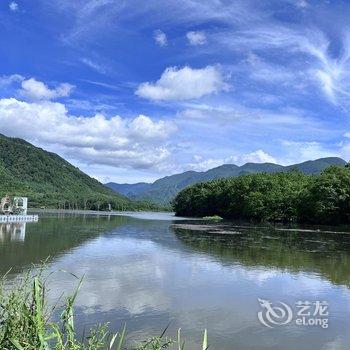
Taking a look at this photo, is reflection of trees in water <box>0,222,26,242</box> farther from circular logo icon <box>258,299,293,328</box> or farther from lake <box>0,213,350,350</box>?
circular logo icon <box>258,299,293,328</box>

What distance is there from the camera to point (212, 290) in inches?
739

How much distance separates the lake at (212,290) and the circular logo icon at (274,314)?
0.03m

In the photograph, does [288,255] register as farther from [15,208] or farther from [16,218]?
[15,208]

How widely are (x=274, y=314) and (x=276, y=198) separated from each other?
75.9 m

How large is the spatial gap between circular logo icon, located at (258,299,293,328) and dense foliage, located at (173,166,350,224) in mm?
55081

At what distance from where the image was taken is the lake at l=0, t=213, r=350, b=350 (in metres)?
12.8

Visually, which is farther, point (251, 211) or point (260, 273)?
point (251, 211)

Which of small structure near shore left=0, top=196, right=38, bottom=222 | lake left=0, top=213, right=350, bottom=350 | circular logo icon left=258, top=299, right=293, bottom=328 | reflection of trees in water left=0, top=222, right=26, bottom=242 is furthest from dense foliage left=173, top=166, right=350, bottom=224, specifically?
circular logo icon left=258, top=299, right=293, bottom=328

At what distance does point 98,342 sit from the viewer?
4609mm

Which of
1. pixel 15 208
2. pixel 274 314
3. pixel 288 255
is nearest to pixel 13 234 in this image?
pixel 288 255

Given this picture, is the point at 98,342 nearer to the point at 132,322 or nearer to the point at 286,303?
the point at 132,322

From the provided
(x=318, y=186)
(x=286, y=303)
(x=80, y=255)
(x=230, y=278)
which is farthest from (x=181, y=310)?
(x=318, y=186)

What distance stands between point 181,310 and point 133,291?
3.30 m

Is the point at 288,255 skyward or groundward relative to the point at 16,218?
groundward
